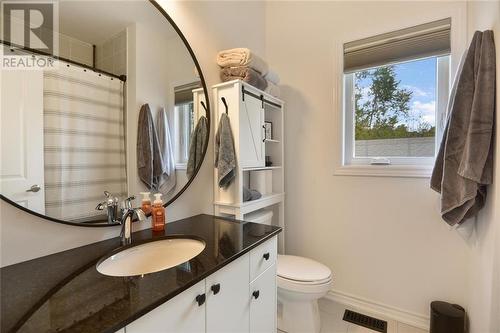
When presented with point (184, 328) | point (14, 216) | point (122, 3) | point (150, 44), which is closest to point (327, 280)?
point (184, 328)

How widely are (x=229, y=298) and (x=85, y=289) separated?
1.63 feet

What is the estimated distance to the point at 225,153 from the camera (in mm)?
1530

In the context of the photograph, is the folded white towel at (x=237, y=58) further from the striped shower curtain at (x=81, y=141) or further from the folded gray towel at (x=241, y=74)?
the striped shower curtain at (x=81, y=141)

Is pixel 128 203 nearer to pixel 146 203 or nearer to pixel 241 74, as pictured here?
pixel 146 203

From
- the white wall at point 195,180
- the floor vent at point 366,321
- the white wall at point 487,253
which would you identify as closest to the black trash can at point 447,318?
the white wall at point 487,253

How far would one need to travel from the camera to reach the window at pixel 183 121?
1411 mm

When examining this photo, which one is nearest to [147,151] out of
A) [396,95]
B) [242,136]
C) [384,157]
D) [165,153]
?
[165,153]

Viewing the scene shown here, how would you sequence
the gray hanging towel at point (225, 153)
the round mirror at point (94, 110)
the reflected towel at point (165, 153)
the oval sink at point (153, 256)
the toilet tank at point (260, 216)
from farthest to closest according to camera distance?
the toilet tank at point (260, 216) → the gray hanging towel at point (225, 153) → the reflected towel at point (165, 153) → the oval sink at point (153, 256) → the round mirror at point (94, 110)

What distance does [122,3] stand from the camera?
3.73ft

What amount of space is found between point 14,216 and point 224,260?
2.41 feet

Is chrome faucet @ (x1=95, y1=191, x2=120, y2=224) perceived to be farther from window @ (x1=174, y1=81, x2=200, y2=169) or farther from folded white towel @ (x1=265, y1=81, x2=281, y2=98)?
folded white towel @ (x1=265, y1=81, x2=281, y2=98)

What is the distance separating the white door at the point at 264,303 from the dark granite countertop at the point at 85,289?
9.9 inches

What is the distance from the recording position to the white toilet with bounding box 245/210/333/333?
4.93 feet

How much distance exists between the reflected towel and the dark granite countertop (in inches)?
14.3
